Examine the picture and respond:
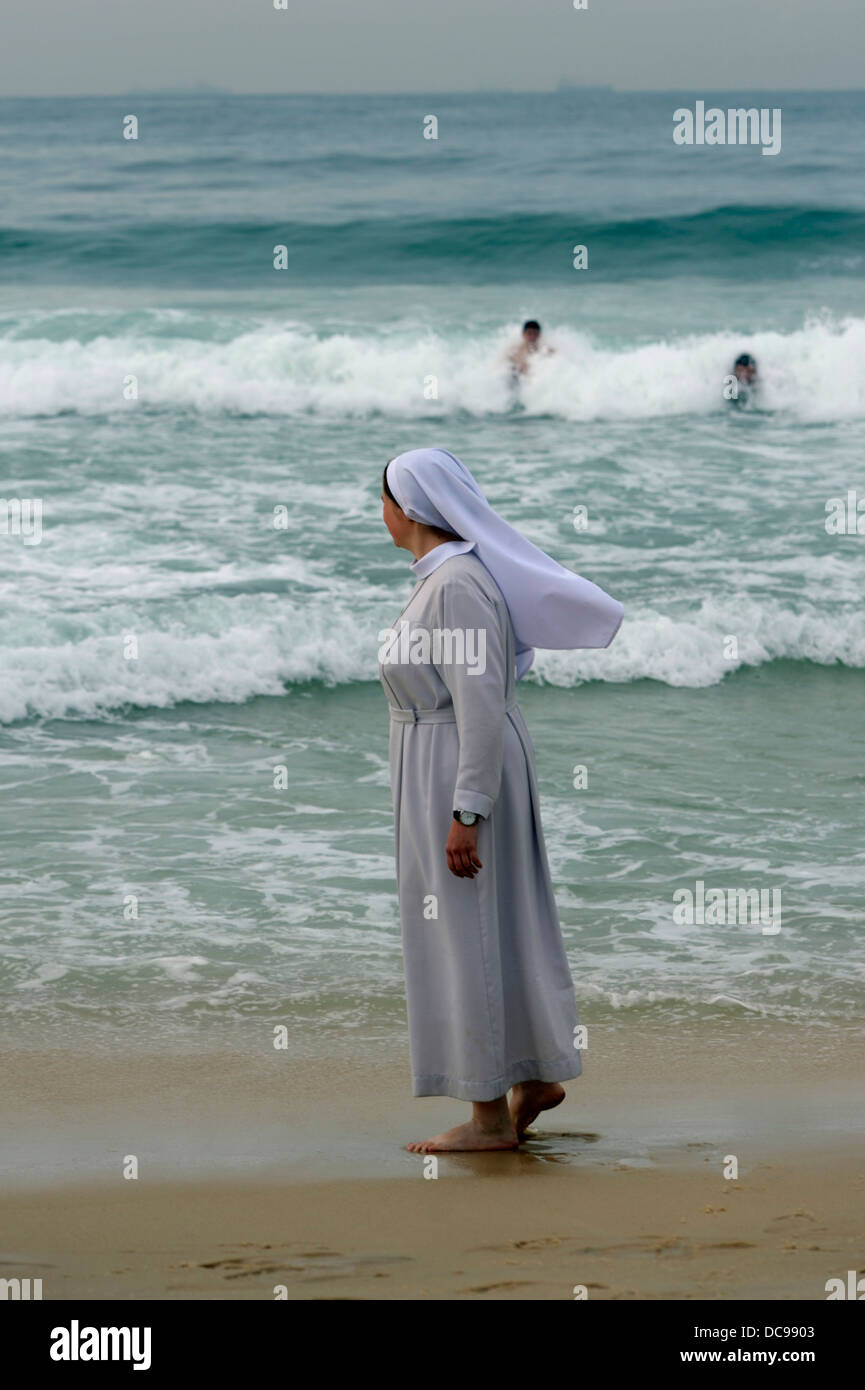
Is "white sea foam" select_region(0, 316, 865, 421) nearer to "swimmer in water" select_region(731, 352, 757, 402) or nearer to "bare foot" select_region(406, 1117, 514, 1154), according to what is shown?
"swimmer in water" select_region(731, 352, 757, 402)

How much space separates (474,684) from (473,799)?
262 millimetres

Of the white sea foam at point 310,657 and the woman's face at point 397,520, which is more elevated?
the white sea foam at point 310,657

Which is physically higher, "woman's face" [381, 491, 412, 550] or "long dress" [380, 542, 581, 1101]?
"woman's face" [381, 491, 412, 550]

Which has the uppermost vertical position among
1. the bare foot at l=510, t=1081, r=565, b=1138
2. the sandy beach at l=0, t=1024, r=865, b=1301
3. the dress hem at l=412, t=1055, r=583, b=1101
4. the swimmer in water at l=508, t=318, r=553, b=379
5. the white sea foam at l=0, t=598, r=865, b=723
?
the swimmer in water at l=508, t=318, r=553, b=379

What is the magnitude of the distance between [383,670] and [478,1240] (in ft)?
4.24

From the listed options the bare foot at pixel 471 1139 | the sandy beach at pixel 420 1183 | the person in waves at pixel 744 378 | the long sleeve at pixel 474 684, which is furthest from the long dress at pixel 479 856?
the person in waves at pixel 744 378

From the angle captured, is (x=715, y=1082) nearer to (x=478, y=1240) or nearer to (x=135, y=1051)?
(x=478, y=1240)

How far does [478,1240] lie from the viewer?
3225 millimetres

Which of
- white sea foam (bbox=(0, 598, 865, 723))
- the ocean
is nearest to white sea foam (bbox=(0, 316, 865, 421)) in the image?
the ocean

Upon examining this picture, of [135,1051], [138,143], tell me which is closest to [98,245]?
[138,143]

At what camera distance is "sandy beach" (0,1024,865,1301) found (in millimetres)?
3043

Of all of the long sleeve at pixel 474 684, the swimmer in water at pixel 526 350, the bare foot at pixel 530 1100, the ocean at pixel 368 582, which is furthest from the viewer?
the swimmer in water at pixel 526 350

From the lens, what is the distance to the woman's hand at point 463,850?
3607mm

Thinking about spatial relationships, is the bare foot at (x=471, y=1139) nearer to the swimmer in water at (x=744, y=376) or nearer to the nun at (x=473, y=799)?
the nun at (x=473, y=799)
